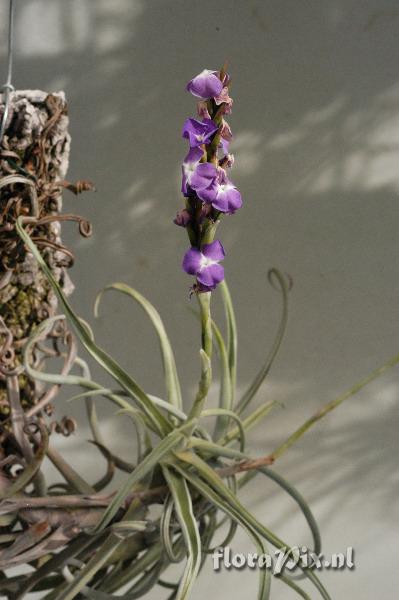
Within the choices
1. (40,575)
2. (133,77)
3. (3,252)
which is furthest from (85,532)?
(133,77)

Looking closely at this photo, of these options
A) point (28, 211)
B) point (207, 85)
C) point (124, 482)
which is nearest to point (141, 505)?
point (124, 482)

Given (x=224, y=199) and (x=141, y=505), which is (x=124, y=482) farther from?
(x=224, y=199)

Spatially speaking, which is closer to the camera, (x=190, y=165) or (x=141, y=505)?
(x=190, y=165)

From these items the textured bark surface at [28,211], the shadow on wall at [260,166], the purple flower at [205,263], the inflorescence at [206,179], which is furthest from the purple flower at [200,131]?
the shadow on wall at [260,166]

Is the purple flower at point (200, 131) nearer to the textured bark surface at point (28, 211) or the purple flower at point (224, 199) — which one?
the purple flower at point (224, 199)

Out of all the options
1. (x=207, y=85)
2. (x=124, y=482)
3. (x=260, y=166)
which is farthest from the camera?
(x=260, y=166)

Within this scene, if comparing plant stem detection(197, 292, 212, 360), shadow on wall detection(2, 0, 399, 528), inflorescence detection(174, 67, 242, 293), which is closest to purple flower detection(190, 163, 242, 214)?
inflorescence detection(174, 67, 242, 293)

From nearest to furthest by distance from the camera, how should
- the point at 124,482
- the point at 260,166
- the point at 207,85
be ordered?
the point at 207,85 → the point at 124,482 → the point at 260,166
